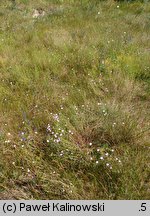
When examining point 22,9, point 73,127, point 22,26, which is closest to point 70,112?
point 73,127

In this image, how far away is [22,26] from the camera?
8148mm

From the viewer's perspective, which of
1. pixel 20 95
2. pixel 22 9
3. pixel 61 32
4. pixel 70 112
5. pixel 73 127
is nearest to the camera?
pixel 73 127

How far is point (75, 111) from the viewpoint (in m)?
4.02

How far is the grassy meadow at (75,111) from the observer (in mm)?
3174

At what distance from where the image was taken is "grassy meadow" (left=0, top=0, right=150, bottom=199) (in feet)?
10.4

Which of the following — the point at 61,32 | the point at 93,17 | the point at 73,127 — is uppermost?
the point at 93,17
